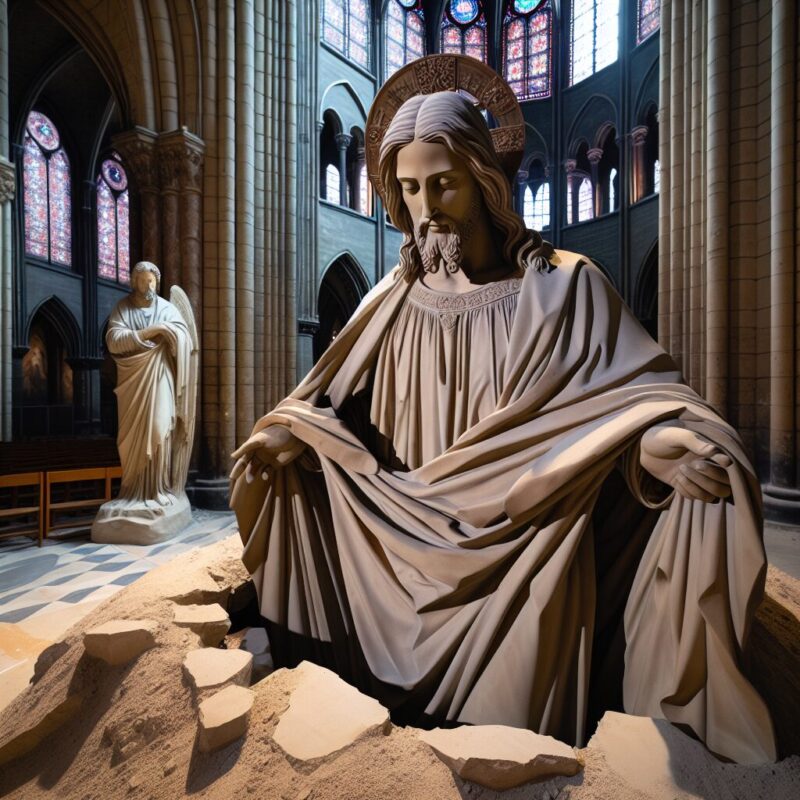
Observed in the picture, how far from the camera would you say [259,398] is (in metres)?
7.84

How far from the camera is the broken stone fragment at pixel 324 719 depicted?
3.61 feet

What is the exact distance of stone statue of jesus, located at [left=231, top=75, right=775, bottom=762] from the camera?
1.14 metres

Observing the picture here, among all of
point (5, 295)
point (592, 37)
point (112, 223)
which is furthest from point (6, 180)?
point (592, 37)

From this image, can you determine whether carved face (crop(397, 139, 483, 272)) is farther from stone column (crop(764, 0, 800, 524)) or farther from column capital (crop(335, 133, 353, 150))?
column capital (crop(335, 133, 353, 150))

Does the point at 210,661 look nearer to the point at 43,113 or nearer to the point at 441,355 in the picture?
the point at 441,355

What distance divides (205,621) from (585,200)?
1904cm

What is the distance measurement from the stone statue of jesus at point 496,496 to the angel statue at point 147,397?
13.3ft

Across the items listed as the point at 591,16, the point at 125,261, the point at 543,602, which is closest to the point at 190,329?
the point at 543,602

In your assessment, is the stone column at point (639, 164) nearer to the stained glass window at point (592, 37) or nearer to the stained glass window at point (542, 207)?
the stained glass window at point (592, 37)

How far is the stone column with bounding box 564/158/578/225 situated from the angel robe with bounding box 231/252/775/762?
17987mm

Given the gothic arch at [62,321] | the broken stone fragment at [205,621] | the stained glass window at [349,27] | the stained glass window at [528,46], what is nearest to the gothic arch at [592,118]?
the stained glass window at [528,46]

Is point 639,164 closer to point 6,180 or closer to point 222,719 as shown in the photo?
point 6,180

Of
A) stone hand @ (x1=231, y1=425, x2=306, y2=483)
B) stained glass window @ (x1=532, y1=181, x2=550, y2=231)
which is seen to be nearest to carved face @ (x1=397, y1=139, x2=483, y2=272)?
stone hand @ (x1=231, y1=425, x2=306, y2=483)

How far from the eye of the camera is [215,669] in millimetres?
1334
